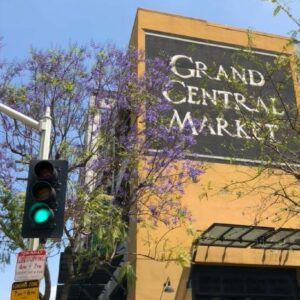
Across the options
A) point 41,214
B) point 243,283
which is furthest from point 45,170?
point 243,283

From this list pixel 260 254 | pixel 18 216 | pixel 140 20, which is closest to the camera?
pixel 18 216

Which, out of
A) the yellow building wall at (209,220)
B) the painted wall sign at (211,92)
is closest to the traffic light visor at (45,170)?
the yellow building wall at (209,220)

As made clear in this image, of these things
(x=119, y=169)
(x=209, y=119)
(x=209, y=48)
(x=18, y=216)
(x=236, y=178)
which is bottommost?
(x=18, y=216)

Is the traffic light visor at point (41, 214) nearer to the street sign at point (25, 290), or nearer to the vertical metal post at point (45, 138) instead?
the street sign at point (25, 290)

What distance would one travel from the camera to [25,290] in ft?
25.0

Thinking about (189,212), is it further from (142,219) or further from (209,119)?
(209,119)

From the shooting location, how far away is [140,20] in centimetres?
2148

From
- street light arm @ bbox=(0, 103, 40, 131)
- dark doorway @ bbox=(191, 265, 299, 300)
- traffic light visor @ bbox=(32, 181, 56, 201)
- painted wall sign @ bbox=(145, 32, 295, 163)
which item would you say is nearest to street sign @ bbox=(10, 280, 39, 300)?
traffic light visor @ bbox=(32, 181, 56, 201)

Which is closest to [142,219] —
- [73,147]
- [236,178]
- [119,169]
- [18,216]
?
[119,169]

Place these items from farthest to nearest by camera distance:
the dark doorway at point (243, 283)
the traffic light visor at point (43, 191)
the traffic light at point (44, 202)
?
the dark doorway at point (243, 283), the traffic light visor at point (43, 191), the traffic light at point (44, 202)

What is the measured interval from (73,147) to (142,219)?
9.94 feet

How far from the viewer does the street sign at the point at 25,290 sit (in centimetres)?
755

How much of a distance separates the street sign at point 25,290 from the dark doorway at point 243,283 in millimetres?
10230

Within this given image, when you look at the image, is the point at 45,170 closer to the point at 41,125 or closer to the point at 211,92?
the point at 41,125
